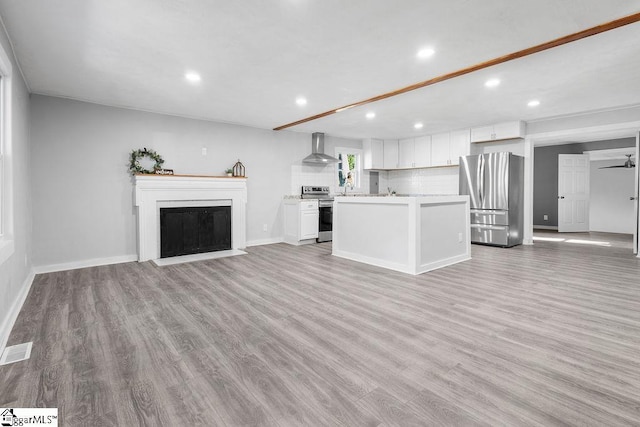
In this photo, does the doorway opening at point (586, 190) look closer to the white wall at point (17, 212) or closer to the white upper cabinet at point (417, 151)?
the white upper cabinet at point (417, 151)

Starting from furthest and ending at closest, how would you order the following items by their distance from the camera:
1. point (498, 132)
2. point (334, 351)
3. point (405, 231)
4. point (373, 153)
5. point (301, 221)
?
1. point (373, 153)
2. point (301, 221)
3. point (498, 132)
4. point (405, 231)
5. point (334, 351)

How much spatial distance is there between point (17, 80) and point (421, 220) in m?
4.73

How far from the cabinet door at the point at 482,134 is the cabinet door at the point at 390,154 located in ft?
6.52

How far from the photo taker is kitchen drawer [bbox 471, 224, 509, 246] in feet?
18.8

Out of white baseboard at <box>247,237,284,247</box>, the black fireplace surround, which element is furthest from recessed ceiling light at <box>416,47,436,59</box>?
white baseboard at <box>247,237,284,247</box>

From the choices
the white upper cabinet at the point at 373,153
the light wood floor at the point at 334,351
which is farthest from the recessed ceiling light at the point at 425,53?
the white upper cabinet at the point at 373,153

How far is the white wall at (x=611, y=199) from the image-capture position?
7746mm

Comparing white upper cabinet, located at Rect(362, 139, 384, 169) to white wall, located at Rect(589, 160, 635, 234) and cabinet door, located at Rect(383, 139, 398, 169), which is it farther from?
white wall, located at Rect(589, 160, 635, 234)

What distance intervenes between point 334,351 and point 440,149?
6245 mm

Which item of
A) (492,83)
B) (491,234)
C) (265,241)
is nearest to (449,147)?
(491,234)

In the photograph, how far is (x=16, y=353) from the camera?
1979 mm

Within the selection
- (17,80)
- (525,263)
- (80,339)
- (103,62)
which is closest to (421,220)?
(525,263)

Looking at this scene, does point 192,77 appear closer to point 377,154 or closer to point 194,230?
point 194,230

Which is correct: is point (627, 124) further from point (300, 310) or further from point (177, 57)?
point (177, 57)
